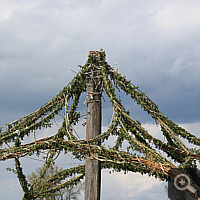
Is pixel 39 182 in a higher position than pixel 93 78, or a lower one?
lower

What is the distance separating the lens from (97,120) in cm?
430

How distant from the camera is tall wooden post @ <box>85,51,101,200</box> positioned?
4.12 metres

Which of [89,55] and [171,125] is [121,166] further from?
[89,55]

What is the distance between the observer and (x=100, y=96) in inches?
174

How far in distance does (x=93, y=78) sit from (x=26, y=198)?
2.28m

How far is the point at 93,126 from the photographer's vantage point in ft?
14.0

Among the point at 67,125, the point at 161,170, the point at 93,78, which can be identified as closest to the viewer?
the point at 161,170

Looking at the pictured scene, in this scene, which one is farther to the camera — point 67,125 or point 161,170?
point 67,125

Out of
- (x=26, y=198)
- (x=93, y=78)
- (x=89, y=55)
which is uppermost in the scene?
(x=89, y=55)

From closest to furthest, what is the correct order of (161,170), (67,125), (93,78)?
1. (161,170)
2. (67,125)
3. (93,78)

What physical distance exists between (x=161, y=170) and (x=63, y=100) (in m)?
1.87

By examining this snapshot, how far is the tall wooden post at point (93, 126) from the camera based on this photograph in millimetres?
4125

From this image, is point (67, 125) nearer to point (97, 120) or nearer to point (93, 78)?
point (97, 120)

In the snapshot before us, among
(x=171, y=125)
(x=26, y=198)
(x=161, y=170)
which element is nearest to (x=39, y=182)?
(x=26, y=198)
